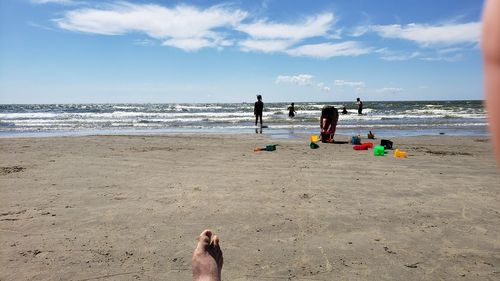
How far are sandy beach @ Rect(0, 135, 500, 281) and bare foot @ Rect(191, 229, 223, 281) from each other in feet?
0.83

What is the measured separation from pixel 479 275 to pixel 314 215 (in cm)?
177

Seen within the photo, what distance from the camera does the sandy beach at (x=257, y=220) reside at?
132 inches

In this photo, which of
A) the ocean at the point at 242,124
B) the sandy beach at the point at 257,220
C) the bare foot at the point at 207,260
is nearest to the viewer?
the bare foot at the point at 207,260

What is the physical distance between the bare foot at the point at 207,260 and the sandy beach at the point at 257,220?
0.83 ft

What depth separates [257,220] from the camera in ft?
14.5

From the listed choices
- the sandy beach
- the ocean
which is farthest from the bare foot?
the ocean

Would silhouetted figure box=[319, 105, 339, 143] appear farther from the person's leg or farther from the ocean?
the person's leg

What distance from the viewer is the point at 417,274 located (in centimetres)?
322

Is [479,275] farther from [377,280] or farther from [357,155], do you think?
[357,155]

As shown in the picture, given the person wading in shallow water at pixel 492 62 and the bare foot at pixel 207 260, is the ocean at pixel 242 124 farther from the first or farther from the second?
the person wading in shallow water at pixel 492 62

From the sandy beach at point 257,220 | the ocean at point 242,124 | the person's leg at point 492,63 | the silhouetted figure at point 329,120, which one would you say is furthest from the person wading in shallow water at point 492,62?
the ocean at point 242,124

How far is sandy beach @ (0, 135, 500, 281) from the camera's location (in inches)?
132

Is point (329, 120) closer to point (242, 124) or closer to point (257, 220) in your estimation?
point (257, 220)

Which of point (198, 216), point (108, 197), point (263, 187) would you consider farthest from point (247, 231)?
point (108, 197)
